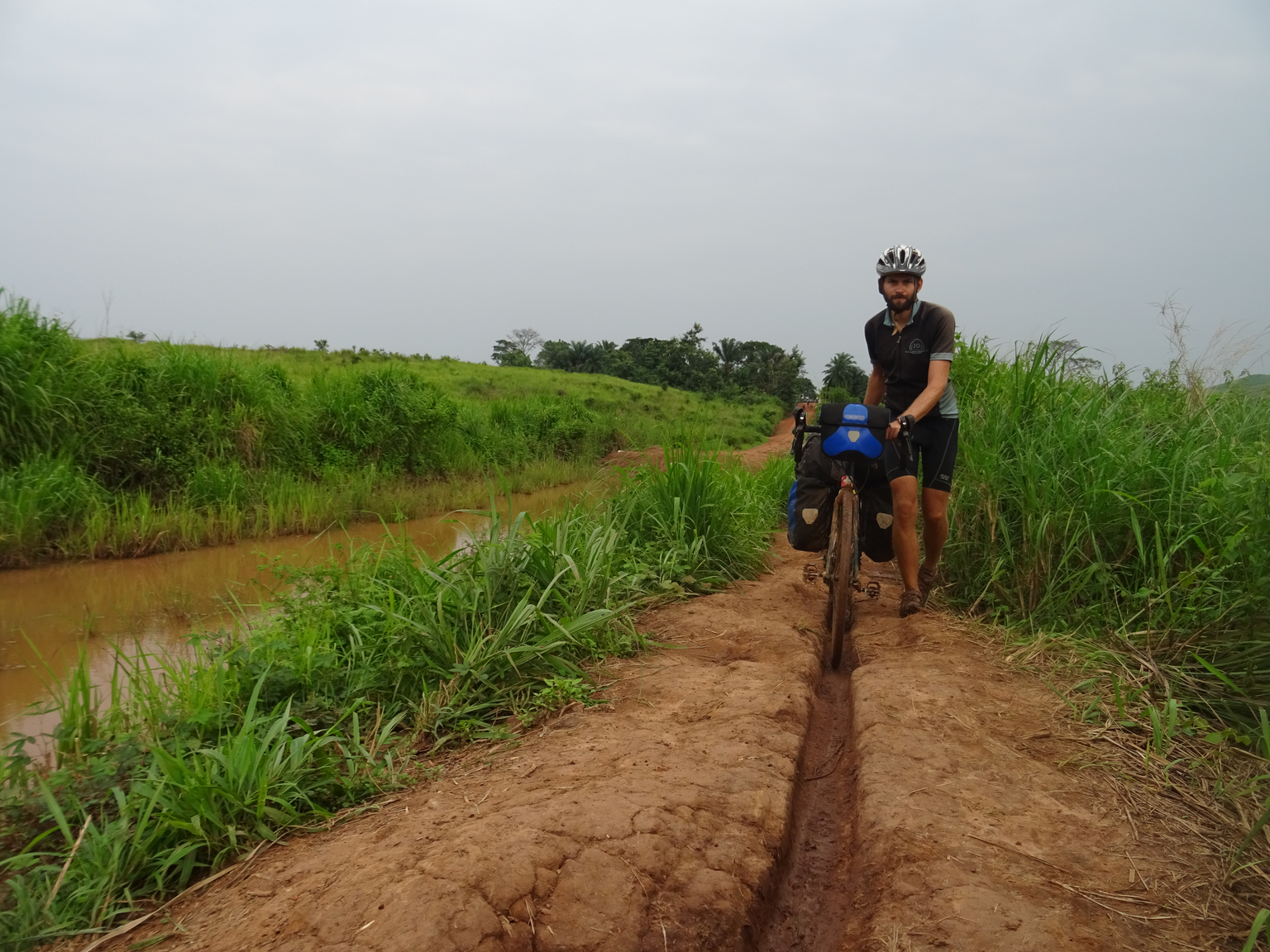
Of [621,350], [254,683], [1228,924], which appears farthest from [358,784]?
[621,350]

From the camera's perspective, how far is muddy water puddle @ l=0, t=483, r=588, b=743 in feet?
13.8

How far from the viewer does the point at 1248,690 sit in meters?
2.71

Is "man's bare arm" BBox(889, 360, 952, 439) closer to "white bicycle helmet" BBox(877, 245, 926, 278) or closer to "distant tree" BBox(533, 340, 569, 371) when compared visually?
"white bicycle helmet" BBox(877, 245, 926, 278)

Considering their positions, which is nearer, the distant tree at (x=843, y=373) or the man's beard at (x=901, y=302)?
the man's beard at (x=901, y=302)

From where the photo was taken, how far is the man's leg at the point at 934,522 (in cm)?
402

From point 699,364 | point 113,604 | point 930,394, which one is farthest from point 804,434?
point 699,364

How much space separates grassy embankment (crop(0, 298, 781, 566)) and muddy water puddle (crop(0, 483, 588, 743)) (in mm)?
269

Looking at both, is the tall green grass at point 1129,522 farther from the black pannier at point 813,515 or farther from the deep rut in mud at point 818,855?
the deep rut in mud at point 818,855

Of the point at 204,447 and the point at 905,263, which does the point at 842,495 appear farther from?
the point at 204,447

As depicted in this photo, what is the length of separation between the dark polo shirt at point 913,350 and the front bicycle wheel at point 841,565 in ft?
2.26

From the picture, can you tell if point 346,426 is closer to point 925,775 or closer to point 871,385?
point 871,385

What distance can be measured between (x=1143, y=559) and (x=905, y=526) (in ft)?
3.24

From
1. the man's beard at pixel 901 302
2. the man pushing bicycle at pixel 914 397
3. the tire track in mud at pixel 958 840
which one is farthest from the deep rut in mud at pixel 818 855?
the man's beard at pixel 901 302

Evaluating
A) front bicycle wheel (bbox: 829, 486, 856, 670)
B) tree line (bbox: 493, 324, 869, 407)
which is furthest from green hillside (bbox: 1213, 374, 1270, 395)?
tree line (bbox: 493, 324, 869, 407)
